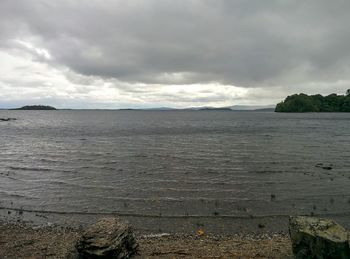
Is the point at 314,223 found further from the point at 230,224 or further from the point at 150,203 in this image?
the point at 150,203

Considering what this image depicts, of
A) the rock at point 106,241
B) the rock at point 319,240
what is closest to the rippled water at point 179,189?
the rock at point 106,241

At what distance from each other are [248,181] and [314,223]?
1397 centimetres

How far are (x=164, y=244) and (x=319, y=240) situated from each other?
242 inches

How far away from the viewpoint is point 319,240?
8.43 m

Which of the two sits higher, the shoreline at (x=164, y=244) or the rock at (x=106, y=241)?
the rock at (x=106, y=241)

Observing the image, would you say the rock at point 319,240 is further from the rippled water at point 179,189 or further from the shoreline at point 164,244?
the rippled water at point 179,189

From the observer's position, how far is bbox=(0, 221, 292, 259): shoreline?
35.0 feet

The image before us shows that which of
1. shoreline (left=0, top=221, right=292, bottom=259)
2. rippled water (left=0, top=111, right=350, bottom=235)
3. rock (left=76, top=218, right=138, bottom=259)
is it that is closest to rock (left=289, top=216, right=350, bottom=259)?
shoreline (left=0, top=221, right=292, bottom=259)

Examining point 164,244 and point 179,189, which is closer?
point 164,244

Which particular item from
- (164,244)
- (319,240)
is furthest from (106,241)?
(319,240)

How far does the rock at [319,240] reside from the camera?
8.23 metres

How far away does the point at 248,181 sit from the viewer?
2283 cm

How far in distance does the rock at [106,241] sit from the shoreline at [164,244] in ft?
2.17

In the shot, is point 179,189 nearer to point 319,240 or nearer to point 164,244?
point 164,244
